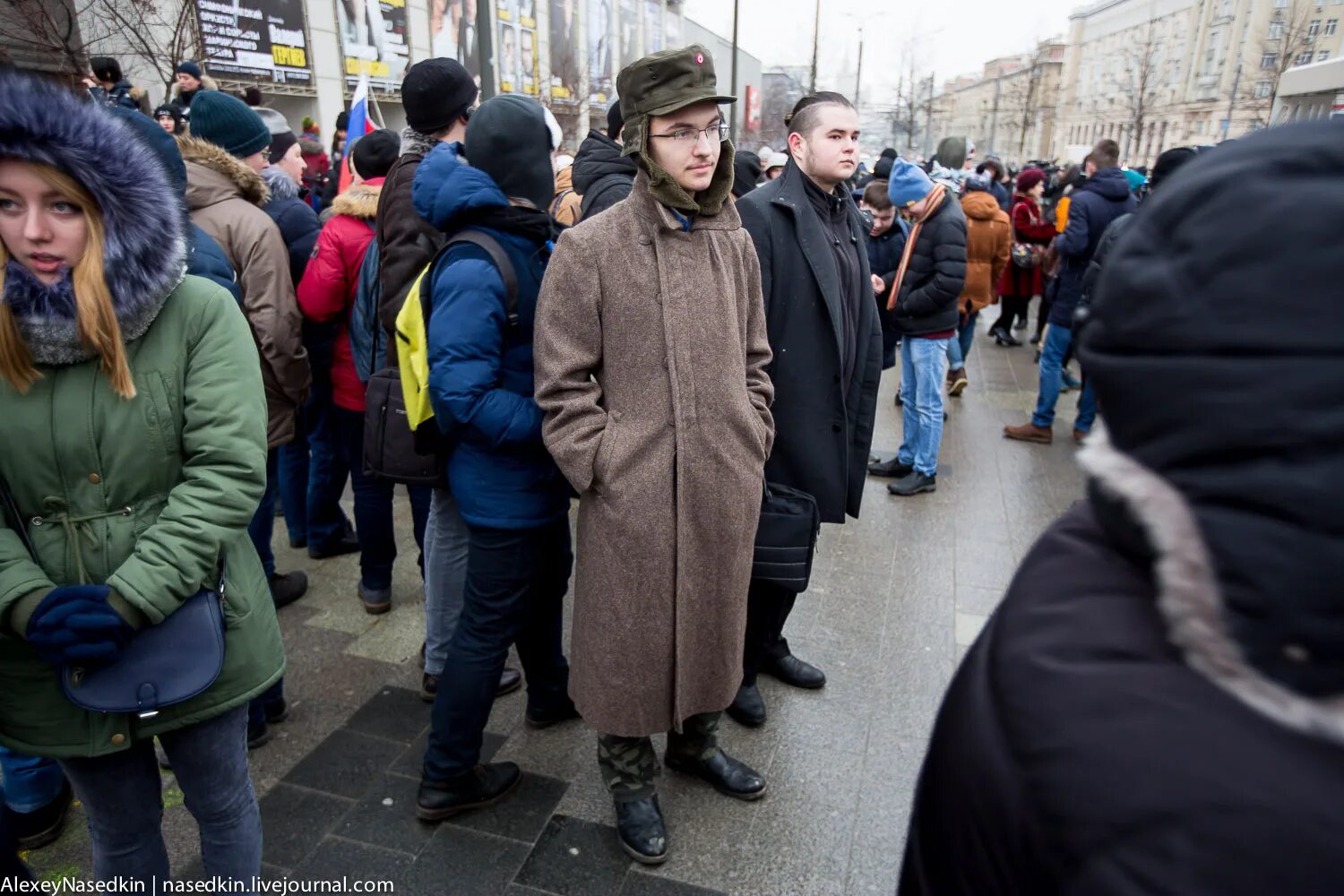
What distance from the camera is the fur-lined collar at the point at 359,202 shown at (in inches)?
148

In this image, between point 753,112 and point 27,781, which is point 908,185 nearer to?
point 27,781

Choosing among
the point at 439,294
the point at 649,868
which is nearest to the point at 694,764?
the point at 649,868

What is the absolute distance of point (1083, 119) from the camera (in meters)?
72.6

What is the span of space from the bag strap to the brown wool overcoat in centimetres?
118

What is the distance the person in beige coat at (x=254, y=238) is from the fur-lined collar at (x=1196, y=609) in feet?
11.1

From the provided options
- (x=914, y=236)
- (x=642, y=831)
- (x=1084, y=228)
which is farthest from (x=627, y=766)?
(x=1084, y=228)

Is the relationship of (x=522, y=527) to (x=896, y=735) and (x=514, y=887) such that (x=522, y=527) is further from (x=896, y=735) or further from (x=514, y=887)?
(x=896, y=735)

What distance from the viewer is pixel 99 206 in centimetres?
185

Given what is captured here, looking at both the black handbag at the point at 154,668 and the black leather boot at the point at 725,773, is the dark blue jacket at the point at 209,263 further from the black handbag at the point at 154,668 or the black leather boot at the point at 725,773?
the black leather boot at the point at 725,773

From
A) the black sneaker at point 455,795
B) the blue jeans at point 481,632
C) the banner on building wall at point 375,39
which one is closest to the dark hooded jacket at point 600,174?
the blue jeans at point 481,632

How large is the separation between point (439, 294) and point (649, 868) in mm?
1782

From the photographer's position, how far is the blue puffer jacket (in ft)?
7.87

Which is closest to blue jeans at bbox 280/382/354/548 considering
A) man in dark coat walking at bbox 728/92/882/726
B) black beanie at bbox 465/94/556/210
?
black beanie at bbox 465/94/556/210

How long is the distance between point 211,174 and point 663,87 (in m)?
2.19
